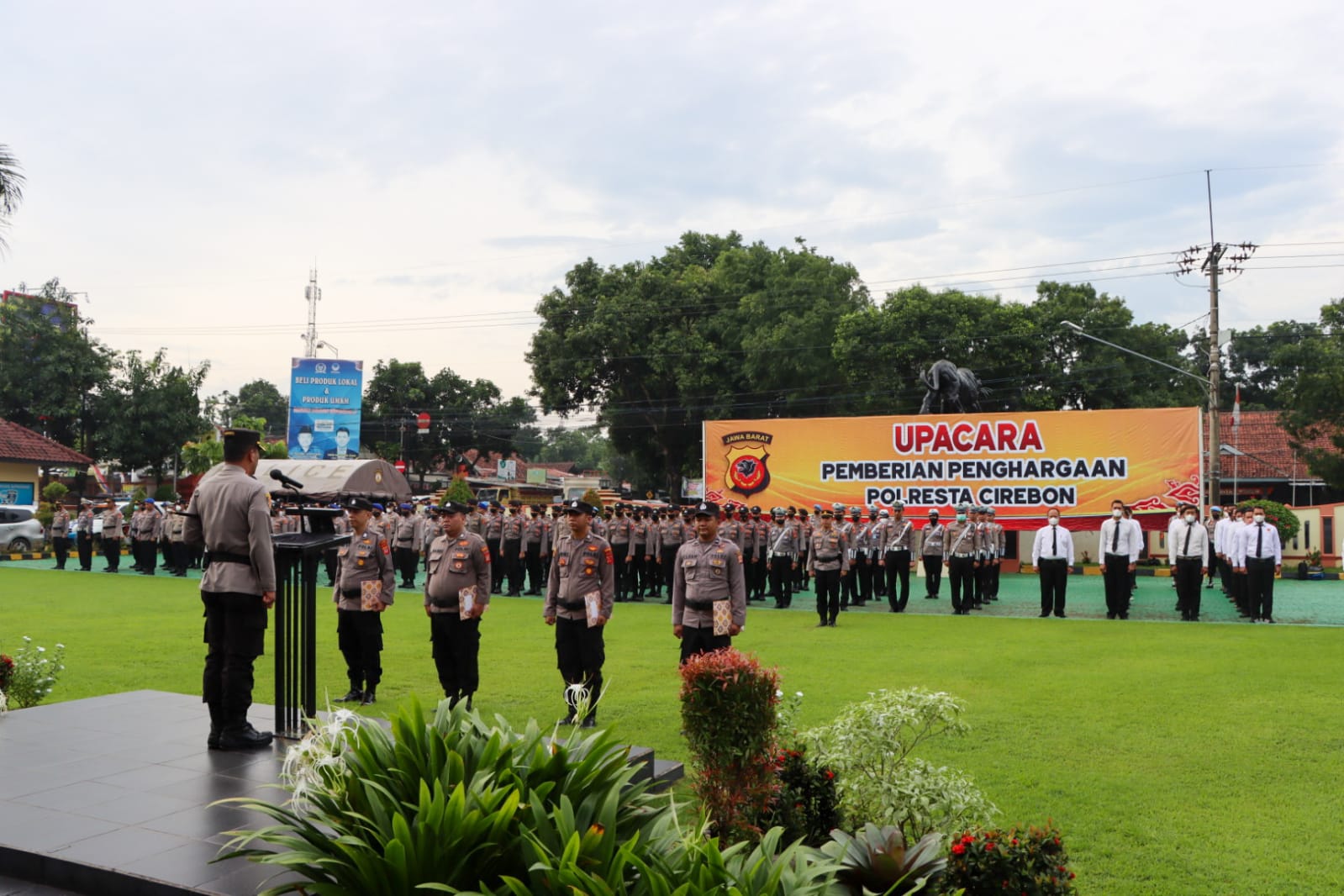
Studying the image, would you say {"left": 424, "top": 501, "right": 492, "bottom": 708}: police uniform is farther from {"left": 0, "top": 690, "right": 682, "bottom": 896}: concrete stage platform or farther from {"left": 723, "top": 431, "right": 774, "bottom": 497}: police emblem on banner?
{"left": 723, "top": 431, "right": 774, "bottom": 497}: police emblem on banner

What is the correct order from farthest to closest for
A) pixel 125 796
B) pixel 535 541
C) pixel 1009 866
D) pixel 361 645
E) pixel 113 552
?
pixel 113 552
pixel 535 541
pixel 361 645
pixel 125 796
pixel 1009 866

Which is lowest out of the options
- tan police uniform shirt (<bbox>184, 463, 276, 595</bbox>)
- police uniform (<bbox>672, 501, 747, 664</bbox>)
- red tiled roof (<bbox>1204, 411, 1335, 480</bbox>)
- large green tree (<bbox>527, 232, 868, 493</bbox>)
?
police uniform (<bbox>672, 501, 747, 664</bbox>)

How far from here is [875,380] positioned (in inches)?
1411

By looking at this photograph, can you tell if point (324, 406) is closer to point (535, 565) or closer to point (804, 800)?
point (535, 565)

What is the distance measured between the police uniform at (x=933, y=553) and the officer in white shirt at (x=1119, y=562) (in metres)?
3.38

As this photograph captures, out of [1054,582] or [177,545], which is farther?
[177,545]

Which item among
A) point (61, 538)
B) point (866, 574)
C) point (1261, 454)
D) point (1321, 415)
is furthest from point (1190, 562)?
point (1261, 454)

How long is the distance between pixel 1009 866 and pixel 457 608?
16.7 ft

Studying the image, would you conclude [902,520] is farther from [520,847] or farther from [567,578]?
[520,847]

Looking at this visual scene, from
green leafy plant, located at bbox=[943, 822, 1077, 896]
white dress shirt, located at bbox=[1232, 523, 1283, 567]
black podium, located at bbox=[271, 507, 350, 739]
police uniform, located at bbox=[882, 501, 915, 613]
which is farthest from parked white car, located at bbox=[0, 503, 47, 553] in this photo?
green leafy plant, located at bbox=[943, 822, 1077, 896]

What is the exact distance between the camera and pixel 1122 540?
14.9m

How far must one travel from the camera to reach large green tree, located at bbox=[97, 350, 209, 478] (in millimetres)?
37531

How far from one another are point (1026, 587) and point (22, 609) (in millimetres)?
17190

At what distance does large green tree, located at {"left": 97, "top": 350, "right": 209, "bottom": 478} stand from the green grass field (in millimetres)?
22917
